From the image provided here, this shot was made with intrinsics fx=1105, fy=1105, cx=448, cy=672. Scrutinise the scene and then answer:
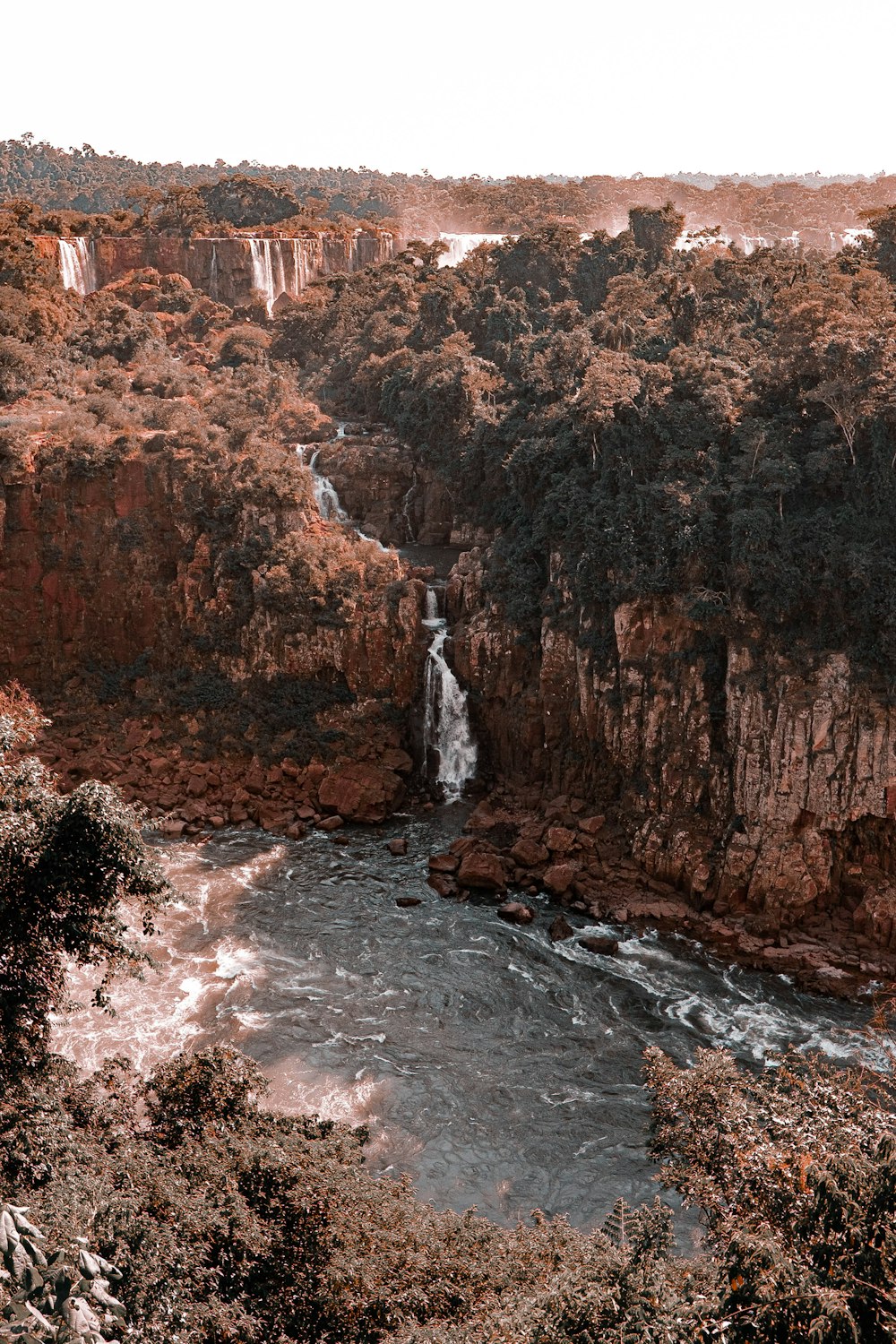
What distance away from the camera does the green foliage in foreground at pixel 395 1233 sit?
932cm

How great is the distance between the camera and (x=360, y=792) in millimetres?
32625

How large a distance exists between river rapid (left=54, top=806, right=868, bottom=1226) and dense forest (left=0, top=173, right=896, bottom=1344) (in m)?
1.89

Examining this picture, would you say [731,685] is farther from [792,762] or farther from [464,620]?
[464,620]

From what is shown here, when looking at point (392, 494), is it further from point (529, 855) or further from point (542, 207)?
point (542, 207)

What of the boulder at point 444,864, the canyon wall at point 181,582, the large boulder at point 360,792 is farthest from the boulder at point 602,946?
the canyon wall at point 181,582

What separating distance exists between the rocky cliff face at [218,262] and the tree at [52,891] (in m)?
53.7

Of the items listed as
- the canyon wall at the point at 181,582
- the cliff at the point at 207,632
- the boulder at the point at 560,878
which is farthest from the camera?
the canyon wall at the point at 181,582

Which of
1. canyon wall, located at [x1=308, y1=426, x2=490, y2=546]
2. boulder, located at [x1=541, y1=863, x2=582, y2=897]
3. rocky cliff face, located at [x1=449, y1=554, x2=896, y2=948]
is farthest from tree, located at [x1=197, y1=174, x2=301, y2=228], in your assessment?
boulder, located at [x1=541, y1=863, x2=582, y2=897]

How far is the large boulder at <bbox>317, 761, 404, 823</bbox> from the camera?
3250 centimetres

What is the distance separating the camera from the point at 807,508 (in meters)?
30.8

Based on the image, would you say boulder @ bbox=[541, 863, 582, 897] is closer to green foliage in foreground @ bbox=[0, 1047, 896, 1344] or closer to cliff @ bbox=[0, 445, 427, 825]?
cliff @ bbox=[0, 445, 427, 825]

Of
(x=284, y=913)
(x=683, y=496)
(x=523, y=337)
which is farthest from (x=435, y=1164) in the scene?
(x=523, y=337)

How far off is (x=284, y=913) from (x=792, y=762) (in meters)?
13.5

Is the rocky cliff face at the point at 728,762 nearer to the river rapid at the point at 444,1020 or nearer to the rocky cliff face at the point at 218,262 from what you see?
the river rapid at the point at 444,1020
